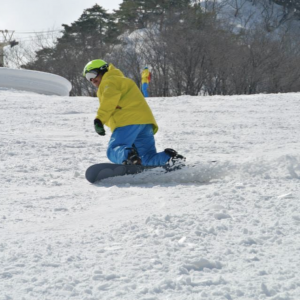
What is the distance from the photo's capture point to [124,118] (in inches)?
177

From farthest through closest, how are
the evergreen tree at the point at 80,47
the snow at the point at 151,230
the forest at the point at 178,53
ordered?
1. the evergreen tree at the point at 80,47
2. the forest at the point at 178,53
3. the snow at the point at 151,230

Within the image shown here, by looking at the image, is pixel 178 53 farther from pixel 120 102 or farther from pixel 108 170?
pixel 108 170

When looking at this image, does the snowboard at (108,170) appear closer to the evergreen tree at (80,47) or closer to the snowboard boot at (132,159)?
the snowboard boot at (132,159)

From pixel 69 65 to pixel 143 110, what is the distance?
99.3ft

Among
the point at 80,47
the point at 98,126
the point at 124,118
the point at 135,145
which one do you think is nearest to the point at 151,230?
the point at 98,126

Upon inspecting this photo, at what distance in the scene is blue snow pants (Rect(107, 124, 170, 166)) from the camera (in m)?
4.45

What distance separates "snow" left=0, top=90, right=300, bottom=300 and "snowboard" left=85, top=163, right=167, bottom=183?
0.22ft

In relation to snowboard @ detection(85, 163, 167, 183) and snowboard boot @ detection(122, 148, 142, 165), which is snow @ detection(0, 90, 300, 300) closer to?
snowboard @ detection(85, 163, 167, 183)

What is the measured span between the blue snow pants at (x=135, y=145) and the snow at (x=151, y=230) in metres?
0.34

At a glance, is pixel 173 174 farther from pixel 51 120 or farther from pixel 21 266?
pixel 51 120

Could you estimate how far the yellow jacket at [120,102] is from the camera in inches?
171

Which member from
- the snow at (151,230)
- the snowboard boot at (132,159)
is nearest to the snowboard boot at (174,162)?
the snow at (151,230)

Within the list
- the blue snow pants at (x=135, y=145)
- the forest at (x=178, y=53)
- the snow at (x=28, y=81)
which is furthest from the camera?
the forest at (x=178, y=53)

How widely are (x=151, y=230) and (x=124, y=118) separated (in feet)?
6.87
